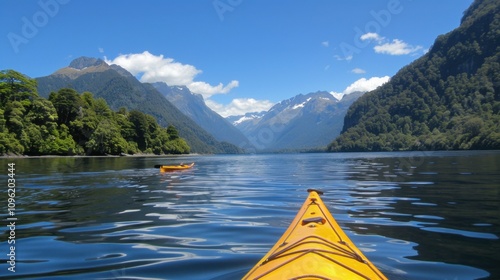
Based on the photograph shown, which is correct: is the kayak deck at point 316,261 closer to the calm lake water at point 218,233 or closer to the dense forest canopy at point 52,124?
the calm lake water at point 218,233

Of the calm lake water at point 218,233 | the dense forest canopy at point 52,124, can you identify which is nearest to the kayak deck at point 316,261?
the calm lake water at point 218,233

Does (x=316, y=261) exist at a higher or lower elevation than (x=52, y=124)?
lower

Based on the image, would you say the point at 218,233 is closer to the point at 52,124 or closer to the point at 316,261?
the point at 316,261

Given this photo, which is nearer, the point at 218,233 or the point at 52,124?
the point at 218,233

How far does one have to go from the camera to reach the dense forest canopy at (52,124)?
86.8 m

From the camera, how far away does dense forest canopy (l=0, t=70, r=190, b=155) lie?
86.8 metres

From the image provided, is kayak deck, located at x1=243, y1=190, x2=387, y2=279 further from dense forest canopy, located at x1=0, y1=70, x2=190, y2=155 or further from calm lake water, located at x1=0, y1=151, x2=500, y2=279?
dense forest canopy, located at x1=0, y1=70, x2=190, y2=155

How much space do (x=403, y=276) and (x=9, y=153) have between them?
96.0 meters

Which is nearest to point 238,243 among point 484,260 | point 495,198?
point 484,260

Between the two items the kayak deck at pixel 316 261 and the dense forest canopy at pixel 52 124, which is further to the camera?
the dense forest canopy at pixel 52 124

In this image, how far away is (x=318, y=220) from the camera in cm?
687

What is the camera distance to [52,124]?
99.9 metres

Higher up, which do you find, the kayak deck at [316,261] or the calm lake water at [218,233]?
the kayak deck at [316,261]

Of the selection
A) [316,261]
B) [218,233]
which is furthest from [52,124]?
[316,261]
